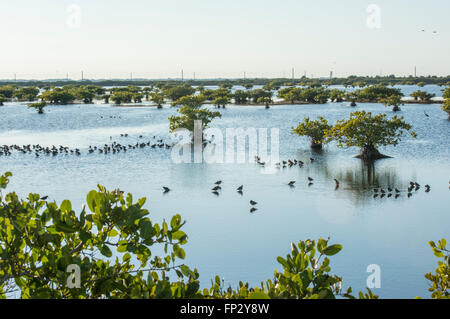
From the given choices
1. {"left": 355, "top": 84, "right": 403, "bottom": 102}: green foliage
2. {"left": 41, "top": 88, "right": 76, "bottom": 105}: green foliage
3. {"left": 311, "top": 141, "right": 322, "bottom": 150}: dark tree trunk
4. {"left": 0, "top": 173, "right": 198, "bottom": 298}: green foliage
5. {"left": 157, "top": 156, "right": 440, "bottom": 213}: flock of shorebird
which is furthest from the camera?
{"left": 41, "top": 88, "right": 76, "bottom": 105}: green foliage

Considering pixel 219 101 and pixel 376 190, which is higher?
pixel 219 101

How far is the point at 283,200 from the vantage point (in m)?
28.3

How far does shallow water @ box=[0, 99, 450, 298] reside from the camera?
61.4 ft

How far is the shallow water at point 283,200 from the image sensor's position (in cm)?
1872

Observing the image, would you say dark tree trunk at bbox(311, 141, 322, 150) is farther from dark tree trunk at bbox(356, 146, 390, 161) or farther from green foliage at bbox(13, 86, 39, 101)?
green foliage at bbox(13, 86, 39, 101)

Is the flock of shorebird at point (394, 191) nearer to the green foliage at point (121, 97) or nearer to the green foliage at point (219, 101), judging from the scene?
the green foliage at point (219, 101)

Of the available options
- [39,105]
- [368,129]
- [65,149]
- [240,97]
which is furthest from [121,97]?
[368,129]

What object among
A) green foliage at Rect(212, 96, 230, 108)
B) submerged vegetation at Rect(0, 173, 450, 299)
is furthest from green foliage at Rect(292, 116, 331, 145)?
green foliage at Rect(212, 96, 230, 108)

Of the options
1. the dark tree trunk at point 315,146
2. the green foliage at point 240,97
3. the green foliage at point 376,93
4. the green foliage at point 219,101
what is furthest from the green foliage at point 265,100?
the dark tree trunk at point 315,146

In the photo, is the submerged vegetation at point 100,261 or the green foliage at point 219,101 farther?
the green foliage at point 219,101

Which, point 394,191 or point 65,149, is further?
point 65,149

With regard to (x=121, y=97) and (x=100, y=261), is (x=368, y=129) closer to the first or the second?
(x=100, y=261)

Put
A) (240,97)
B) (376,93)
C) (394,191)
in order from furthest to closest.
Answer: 1. (240,97)
2. (376,93)
3. (394,191)

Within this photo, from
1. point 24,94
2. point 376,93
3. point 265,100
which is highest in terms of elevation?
point 24,94
